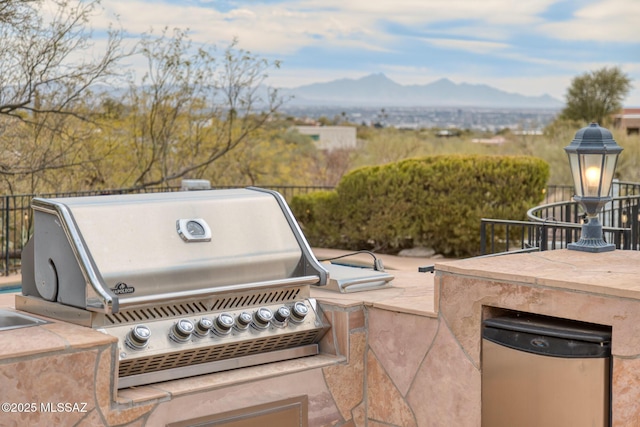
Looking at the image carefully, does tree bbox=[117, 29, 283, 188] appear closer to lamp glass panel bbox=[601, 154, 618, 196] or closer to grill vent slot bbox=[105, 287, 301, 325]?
grill vent slot bbox=[105, 287, 301, 325]

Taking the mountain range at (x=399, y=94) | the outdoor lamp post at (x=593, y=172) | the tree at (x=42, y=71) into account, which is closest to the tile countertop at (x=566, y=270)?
the outdoor lamp post at (x=593, y=172)

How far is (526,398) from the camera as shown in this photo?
3.57 metres

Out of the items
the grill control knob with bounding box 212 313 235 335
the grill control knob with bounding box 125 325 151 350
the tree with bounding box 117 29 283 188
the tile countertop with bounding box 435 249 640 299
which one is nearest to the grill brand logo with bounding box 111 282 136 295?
the grill control knob with bounding box 125 325 151 350

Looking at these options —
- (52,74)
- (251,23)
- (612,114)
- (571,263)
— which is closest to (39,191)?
(52,74)

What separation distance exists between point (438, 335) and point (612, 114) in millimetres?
37423

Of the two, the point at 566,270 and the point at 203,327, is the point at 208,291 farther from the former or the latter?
the point at 566,270

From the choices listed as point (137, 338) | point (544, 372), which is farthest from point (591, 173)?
point (137, 338)

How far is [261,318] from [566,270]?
140 centimetres

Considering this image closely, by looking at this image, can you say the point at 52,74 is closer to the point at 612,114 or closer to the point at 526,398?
the point at 526,398

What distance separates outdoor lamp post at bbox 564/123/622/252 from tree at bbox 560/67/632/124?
37001 millimetres

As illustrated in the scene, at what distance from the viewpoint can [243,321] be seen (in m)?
3.92

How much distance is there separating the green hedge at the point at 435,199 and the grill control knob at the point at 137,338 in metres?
10.2

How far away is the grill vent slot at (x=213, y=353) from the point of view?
3643 millimetres

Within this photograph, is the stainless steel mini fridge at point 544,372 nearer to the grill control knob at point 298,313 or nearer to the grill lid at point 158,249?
the grill control knob at point 298,313
